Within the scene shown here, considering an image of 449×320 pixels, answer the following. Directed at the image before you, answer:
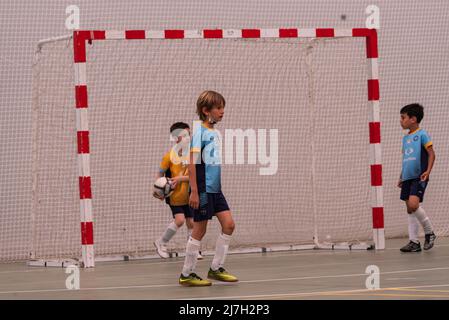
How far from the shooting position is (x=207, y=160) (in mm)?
9977

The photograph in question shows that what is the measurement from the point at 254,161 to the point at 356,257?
12.1 feet

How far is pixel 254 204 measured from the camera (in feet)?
53.5

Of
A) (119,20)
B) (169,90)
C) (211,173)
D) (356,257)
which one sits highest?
(119,20)

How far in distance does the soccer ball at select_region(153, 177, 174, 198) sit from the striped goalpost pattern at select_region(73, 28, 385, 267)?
0.88m

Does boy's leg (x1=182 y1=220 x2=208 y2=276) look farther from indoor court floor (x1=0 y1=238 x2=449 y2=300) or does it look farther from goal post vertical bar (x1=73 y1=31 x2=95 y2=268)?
goal post vertical bar (x1=73 y1=31 x2=95 y2=268)

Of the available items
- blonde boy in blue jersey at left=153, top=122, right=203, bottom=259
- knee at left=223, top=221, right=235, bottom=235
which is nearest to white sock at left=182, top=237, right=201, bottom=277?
knee at left=223, top=221, right=235, bottom=235

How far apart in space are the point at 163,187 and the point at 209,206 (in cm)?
366

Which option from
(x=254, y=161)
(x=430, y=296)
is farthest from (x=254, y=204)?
(x=430, y=296)

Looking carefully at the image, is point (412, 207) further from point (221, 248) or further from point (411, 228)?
point (221, 248)

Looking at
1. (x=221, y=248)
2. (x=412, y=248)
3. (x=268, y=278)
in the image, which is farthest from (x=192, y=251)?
(x=412, y=248)

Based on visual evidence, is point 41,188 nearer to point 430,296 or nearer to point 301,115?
point 301,115

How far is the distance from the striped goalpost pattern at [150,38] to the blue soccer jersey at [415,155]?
1.57 ft

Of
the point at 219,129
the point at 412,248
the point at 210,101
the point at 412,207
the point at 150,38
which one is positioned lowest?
the point at 412,248

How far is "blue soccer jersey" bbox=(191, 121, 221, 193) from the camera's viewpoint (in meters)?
9.93
